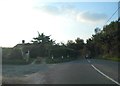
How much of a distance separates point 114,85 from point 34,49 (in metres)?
52.6

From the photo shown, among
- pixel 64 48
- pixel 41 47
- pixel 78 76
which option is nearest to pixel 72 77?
pixel 78 76

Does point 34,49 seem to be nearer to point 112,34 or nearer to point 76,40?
point 112,34

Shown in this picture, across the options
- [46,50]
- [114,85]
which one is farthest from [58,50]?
[114,85]

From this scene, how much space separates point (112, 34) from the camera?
3610 inches

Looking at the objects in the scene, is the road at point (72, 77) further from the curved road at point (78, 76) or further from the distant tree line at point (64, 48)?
the distant tree line at point (64, 48)

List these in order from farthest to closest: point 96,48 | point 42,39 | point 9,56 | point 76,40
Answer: point 76,40 < point 96,48 < point 42,39 < point 9,56

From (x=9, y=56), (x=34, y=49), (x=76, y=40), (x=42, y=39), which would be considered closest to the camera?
(x=9, y=56)

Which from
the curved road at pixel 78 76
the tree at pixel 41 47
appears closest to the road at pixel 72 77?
the curved road at pixel 78 76

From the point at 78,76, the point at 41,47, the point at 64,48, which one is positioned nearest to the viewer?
the point at 78,76

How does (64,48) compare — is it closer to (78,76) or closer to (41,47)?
(41,47)

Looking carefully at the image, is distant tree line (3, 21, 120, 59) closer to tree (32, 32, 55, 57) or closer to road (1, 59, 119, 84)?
tree (32, 32, 55, 57)

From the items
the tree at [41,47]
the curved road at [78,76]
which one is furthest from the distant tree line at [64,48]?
the curved road at [78,76]

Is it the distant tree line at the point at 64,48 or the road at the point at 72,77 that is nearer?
the road at the point at 72,77

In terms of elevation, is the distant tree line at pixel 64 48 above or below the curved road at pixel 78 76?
above
